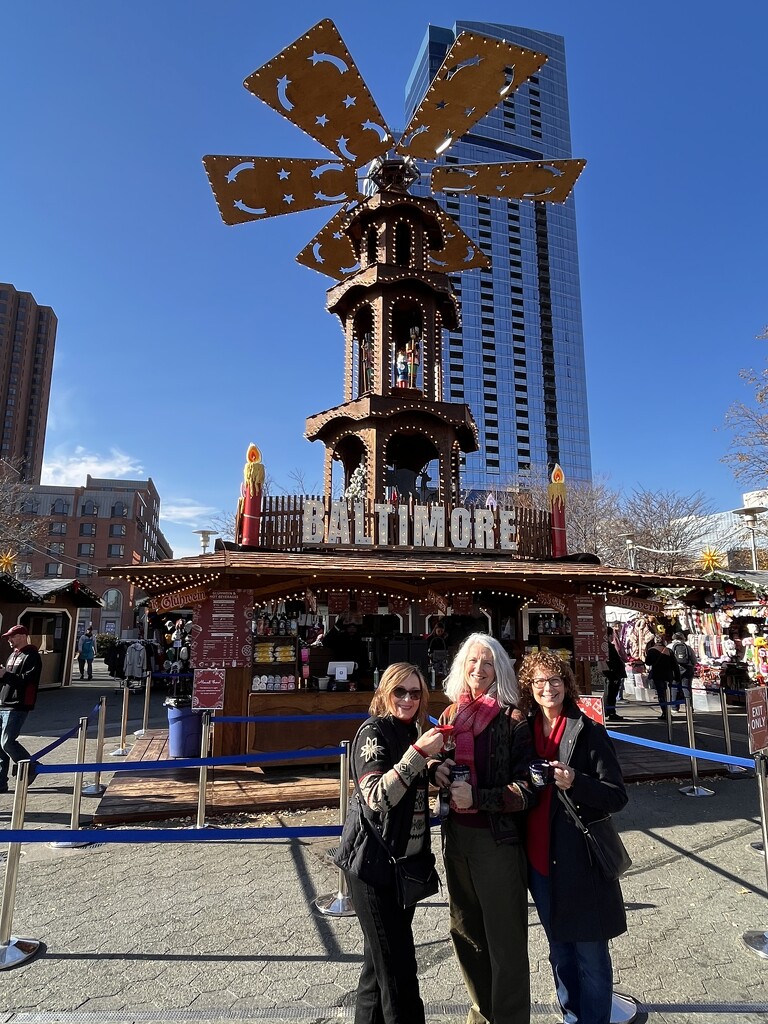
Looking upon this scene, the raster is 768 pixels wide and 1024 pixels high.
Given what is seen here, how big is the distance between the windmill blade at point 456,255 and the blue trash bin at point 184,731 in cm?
1496

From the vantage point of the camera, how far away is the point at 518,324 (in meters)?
104

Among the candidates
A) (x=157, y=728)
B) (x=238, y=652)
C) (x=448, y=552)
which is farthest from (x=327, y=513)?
(x=157, y=728)

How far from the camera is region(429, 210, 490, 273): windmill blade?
62.6 ft

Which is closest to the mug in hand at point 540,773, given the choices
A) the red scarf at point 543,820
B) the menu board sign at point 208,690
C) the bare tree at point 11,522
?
the red scarf at point 543,820

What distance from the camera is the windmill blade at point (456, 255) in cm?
1908

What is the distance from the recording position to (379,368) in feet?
51.9

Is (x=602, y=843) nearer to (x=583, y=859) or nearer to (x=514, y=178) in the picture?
(x=583, y=859)

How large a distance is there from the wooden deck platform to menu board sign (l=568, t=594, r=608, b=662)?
191 centimetres

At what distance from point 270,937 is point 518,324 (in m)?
108

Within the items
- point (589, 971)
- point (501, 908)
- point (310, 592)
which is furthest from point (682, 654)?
point (501, 908)

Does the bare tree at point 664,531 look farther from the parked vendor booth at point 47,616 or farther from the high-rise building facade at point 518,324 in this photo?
the high-rise building facade at point 518,324

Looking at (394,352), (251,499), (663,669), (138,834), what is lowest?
(138,834)

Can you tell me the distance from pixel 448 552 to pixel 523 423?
91.4m

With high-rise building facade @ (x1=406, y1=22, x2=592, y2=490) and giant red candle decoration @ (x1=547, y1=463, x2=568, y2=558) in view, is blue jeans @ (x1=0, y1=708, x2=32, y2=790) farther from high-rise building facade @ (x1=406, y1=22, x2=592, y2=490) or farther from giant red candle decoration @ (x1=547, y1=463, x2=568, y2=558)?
high-rise building facade @ (x1=406, y1=22, x2=592, y2=490)
